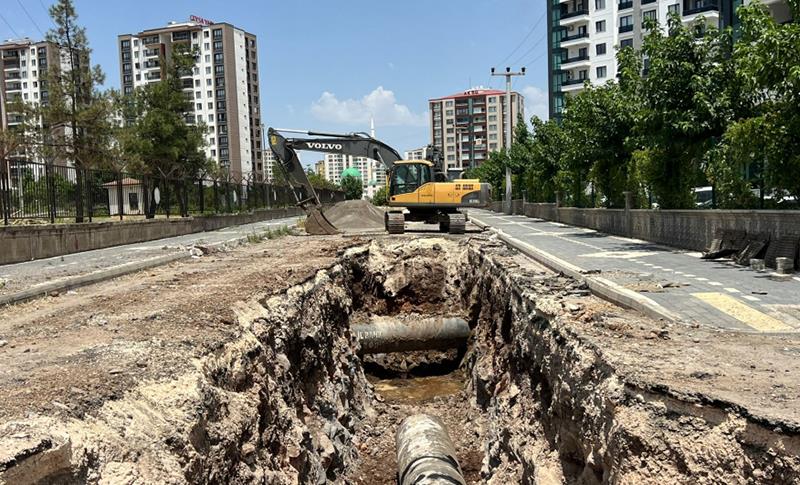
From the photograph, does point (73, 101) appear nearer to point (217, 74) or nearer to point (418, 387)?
point (418, 387)

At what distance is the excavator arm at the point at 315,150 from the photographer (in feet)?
71.0

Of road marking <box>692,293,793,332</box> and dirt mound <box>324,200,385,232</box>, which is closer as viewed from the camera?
road marking <box>692,293,793,332</box>

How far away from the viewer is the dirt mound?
2483 cm

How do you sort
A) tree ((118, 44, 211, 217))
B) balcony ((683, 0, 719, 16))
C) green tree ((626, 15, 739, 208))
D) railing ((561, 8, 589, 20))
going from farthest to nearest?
railing ((561, 8, 589, 20)), balcony ((683, 0, 719, 16)), tree ((118, 44, 211, 217)), green tree ((626, 15, 739, 208))

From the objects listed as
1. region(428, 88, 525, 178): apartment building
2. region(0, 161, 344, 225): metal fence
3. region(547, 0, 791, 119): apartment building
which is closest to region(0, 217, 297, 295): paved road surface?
region(0, 161, 344, 225): metal fence

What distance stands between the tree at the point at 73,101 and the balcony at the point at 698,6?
159 ft

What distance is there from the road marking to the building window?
61292mm

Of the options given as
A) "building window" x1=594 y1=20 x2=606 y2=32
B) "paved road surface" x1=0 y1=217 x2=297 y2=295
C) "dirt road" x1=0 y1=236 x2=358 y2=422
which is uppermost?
"building window" x1=594 y1=20 x2=606 y2=32

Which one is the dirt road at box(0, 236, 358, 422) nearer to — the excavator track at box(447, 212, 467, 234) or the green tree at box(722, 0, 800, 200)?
the green tree at box(722, 0, 800, 200)

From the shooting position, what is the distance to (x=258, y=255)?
14930mm

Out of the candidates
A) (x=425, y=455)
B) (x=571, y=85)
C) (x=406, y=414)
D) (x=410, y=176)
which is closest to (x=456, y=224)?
(x=410, y=176)

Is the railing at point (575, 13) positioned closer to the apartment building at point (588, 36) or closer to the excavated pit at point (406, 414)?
the apartment building at point (588, 36)

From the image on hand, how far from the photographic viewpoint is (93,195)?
18.5 meters

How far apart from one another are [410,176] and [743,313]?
14970 millimetres
